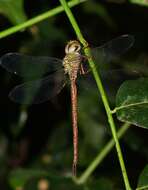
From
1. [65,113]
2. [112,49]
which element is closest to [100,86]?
[112,49]

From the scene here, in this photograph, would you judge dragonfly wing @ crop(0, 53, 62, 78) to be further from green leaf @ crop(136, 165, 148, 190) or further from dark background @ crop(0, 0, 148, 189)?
green leaf @ crop(136, 165, 148, 190)

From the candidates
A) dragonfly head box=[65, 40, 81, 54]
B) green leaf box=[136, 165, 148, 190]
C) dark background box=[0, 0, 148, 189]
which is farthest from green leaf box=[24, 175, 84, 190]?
green leaf box=[136, 165, 148, 190]

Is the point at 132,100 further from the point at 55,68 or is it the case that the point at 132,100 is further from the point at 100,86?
the point at 55,68

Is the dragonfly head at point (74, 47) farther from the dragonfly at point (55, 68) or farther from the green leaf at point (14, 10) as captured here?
the green leaf at point (14, 10)

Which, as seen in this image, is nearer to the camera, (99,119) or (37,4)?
(37,4)

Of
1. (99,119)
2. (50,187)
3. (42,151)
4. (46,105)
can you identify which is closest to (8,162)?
(42,151)

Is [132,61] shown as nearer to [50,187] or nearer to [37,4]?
[37,4]

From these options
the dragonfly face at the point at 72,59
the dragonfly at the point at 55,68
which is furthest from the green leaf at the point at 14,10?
the dragonfly face at the point at 72,59
